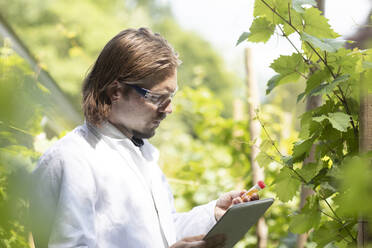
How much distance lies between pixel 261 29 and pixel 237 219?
0.58m

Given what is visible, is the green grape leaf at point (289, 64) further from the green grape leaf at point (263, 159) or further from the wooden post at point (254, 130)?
the wooden post at point (254, 130)

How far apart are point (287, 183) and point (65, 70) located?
806 inches

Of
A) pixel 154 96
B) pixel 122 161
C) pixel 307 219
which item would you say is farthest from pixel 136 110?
pixel 307 219

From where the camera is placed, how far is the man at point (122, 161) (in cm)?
136

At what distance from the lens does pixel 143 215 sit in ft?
4.98

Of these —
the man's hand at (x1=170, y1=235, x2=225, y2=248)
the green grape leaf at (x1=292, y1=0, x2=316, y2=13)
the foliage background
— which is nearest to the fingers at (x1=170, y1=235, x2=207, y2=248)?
the man's hand at (x1=170, y1=235, x2=225, y2=248)

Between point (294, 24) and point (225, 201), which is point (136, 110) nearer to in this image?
point (225, 201)

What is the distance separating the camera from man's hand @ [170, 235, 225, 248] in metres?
1.33

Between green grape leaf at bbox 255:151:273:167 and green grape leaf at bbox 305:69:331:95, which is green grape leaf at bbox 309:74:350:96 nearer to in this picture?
green grape leaf at bbox 305:69:331:95

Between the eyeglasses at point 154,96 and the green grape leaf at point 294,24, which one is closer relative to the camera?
the green grape leaf at point 294,24

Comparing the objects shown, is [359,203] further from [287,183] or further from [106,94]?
[106,94]

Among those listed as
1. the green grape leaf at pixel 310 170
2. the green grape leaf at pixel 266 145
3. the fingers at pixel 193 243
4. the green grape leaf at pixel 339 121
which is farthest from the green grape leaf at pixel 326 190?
the fingers at pixel 193 243

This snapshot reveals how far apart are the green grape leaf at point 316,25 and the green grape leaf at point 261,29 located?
0.10 meters

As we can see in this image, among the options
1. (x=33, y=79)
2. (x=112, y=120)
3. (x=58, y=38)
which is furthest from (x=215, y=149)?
(x=58, y=38)
